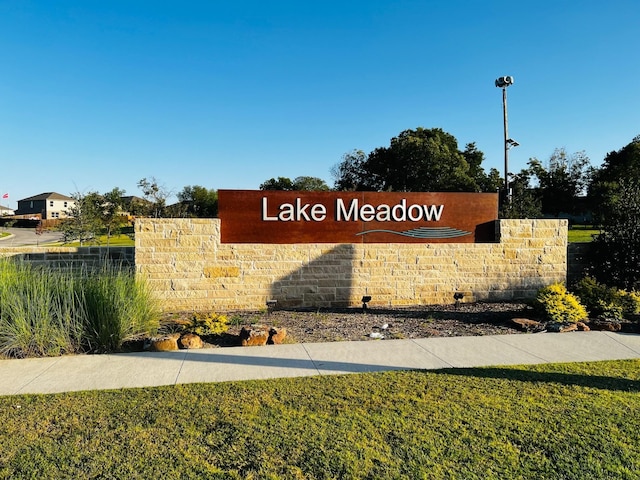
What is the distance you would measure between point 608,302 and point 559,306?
52.5 inches

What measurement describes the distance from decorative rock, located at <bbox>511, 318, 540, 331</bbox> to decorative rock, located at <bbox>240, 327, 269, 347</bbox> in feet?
15.0

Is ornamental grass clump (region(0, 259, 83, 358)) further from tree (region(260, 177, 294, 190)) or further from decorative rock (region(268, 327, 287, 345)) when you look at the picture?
tree (region(260, 177, 294, 190))

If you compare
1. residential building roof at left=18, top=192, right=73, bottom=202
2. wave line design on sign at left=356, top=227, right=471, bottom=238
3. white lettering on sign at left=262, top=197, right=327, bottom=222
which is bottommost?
wave line design on sign at left=356, top=227, right=471, bottom=238

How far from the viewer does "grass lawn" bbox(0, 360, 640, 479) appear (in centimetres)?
310

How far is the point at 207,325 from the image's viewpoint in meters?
7.08

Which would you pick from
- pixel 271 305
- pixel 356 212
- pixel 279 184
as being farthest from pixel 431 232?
pixel 279 184

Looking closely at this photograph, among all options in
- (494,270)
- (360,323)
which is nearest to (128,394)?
(360,323)

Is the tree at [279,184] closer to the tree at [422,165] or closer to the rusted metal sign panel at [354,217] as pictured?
the tree at [422,165]

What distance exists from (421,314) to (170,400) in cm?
591

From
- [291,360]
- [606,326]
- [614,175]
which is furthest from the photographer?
[614,175]

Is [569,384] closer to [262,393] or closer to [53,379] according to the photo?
[262,393]

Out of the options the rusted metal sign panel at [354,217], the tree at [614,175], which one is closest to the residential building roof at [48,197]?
the tree at [614,175]

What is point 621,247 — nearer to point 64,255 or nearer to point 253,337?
point 253,337

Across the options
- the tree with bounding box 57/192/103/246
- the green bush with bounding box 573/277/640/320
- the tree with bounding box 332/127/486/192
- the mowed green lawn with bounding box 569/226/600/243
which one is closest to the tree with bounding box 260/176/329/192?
the tree with bounding box 332/127/486/192
